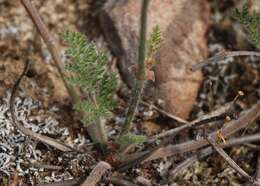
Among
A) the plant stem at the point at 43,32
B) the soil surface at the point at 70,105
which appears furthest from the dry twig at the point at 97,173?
the plant stem at the point at 43,32

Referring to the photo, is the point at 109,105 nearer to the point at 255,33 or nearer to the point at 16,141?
the point at 16,141

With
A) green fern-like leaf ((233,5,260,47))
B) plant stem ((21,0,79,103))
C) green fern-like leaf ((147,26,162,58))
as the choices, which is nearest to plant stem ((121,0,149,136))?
green fern-like leaf ((147,26,162,58))

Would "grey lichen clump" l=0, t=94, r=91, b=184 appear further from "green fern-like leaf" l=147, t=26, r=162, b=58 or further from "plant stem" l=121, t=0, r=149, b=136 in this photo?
"green fern-like leaf" l=147, t=26, r=162, b=58

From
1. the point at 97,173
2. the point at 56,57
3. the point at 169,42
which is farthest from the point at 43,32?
the point at 169,42

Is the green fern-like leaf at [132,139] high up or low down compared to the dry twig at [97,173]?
up

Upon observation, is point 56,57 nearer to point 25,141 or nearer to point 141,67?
point 25,141

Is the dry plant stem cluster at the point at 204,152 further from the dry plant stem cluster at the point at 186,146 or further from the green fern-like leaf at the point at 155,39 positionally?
the green fern-like leaf at the point at 155,39

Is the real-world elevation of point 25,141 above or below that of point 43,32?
below
